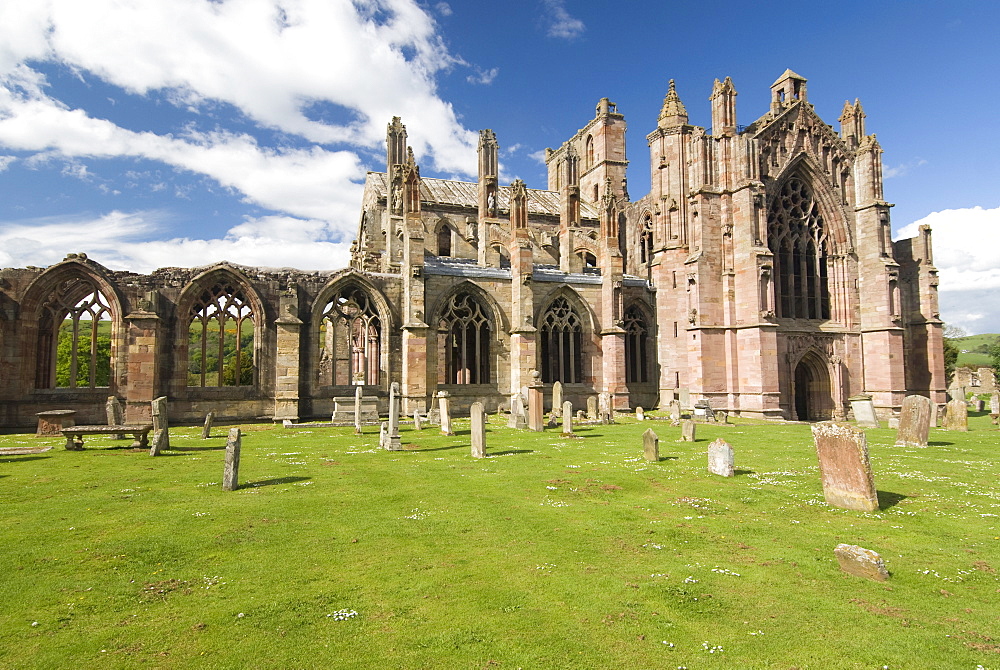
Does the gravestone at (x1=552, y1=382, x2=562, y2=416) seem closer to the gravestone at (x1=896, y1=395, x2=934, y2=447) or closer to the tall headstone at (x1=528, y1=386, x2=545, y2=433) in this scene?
the tall headstone at (x1=528, y1=386, x2=545, y2=433)

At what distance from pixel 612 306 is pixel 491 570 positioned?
23931 mm

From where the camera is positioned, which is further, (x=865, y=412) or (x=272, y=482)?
(x=865, y=412)

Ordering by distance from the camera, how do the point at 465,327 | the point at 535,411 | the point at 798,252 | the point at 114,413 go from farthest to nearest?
the point at 798,252
the point at 465,327
the point at 535,411
the point at 114,413

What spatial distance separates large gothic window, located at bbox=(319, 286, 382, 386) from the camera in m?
26.2

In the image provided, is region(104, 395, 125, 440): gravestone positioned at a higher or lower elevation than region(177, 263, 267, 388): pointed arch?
lower

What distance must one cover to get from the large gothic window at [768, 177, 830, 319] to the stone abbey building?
0.36 feet

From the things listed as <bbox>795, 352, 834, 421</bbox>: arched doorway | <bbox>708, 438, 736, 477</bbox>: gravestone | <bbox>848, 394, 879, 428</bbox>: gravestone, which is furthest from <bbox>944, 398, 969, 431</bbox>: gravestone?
<bbox>708, 438, 736, 477</bbox>: gravestone

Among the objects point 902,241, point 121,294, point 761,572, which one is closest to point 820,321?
point 902,241

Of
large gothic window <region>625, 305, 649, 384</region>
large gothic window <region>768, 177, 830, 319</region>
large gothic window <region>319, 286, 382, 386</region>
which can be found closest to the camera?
large gothic window <region>319, 286, 382, 386</region>

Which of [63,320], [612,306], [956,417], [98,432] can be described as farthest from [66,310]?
[956,417]

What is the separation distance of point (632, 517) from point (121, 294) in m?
22.8

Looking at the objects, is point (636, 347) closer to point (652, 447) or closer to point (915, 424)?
point (915, 424)

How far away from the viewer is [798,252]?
98.6ft

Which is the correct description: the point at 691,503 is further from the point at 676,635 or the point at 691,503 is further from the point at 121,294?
the point at 121,294
